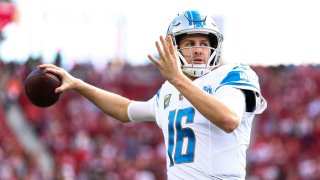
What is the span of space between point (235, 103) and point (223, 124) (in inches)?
6.3

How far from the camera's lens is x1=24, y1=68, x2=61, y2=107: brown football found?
459 cm

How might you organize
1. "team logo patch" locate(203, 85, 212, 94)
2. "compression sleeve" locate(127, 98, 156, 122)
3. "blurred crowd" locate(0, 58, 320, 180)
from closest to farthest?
"team logo patch" locate(203, 85, 212, 94) → "compression sleeve" locate(127, 98, 156, 122) → "blurred crowd" locate(0, 58, 320, 180)

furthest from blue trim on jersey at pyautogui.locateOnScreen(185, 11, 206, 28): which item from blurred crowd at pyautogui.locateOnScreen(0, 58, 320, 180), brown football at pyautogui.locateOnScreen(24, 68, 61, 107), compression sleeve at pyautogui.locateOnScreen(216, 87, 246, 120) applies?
blurred crowd at pyautogui.locateOnScreen(0, 58, 320, 180)

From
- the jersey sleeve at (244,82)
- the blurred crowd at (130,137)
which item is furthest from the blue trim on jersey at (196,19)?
the blurred crowd at (130,137)

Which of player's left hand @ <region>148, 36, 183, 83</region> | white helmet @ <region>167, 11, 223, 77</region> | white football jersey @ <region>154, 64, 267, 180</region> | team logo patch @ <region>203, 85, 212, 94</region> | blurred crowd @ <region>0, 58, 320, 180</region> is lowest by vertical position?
white football jersey @ <region>154, 64, 267, 180</region>

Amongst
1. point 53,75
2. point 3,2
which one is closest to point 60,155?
point 3,2

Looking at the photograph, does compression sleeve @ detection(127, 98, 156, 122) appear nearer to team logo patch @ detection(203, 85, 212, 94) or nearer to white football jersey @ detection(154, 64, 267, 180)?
white football jersey @ detection(154, 64, 267, 180)

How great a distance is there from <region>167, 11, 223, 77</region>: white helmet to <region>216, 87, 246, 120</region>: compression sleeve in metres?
0.22

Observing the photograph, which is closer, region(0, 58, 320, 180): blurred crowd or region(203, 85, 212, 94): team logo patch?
region(203, 85, 212, 94): team logo patch

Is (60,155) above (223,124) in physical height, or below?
above

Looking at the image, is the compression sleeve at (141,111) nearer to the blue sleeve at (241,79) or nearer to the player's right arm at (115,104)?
the player's right arm at (115,104)

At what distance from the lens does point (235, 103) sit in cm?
399

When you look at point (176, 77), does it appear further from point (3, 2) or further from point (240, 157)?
point (3, 2)

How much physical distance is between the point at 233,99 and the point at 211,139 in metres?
0.31
